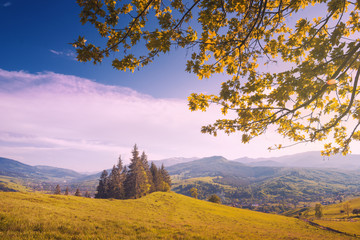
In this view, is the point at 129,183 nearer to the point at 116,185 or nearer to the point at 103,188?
the point at 116,185

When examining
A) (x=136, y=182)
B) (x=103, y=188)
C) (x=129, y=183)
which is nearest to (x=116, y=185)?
(x=129, y=183)

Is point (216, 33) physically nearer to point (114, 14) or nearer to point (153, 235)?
point (114, 14)

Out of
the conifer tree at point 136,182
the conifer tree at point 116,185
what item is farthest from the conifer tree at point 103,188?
the conifer tree at point 136,182

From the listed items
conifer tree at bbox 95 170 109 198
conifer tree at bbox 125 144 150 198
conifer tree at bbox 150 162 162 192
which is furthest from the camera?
conifer tree at bbox 150 162 162 192

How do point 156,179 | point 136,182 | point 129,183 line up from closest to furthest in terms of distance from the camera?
point 136,182 → point 129,183 → point 156,179

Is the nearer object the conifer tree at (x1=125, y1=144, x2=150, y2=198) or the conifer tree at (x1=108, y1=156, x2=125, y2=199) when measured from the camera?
the conifer tree at (x1=125, y1=144, x2=150, y2=198)

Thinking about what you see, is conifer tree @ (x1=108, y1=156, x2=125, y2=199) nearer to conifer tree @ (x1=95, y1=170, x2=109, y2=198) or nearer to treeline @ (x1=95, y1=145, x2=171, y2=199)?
treeline @ (x1=95, y1=145, x2=171, y2=199)

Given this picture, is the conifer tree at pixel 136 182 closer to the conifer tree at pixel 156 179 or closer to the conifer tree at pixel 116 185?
the conifer tree at pixel 116 185

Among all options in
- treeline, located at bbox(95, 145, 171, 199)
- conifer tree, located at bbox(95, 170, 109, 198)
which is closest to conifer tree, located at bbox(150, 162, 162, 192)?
treeline, located at bbox(95, 145, 171, 199)

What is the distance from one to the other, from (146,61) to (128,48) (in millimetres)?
714

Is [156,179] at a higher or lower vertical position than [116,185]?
lower

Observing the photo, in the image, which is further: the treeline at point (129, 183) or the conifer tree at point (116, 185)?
the conifer tree at point (116, 185)

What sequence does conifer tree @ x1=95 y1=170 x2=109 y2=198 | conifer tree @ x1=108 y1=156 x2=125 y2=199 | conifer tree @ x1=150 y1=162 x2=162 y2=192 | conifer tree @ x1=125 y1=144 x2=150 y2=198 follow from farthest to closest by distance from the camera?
conifer tree @ x1=150 y1=162 x2=162 y2=192, conifer tree @ x1=95 y1=170 x2=109 y2=198, conifer tree @ x1=108 y1=156 x2=125 y2=199, conifer tree @ x1=125 y1=144 x2=150 y2=198

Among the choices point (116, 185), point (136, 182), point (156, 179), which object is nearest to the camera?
point (136, 182)
